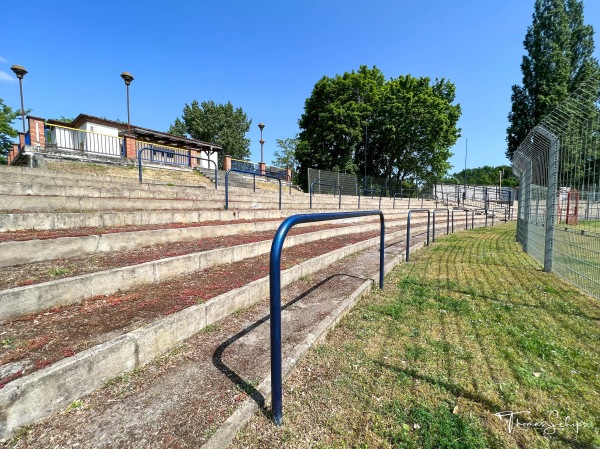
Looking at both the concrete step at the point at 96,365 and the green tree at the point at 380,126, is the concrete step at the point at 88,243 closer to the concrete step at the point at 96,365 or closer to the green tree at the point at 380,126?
the concrete step at the point at 96,365

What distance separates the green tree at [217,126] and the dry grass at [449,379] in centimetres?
4516

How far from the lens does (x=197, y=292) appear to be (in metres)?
2.74

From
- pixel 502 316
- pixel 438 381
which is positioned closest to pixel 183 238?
pixel 438 381

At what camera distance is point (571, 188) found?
4207 millimetres

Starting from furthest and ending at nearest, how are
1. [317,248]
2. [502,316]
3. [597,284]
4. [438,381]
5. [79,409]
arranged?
1. [317,248]
2. [597,284]
3. [502,316]
4. [438,381]
5. [79,409]

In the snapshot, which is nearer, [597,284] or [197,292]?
[197,292]

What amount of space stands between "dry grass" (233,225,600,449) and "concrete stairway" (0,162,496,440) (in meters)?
0.94

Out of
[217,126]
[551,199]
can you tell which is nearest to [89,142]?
[551,199]

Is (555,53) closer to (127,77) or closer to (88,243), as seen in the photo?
(127,77)

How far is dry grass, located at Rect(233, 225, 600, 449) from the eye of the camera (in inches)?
60.9

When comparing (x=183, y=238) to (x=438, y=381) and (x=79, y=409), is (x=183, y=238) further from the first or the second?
(x=438, y=381)

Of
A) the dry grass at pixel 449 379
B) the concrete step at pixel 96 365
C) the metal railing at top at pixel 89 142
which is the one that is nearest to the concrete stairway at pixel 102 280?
the concrete step at pixel 96 365

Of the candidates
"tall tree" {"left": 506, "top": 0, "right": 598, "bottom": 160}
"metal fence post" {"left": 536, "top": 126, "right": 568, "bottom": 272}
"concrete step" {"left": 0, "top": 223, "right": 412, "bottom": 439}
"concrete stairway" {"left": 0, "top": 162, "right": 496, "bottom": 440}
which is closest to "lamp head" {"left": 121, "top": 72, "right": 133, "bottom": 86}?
"concrete stairway" {"left": 0, "top": 162, "right": 496, "bottom": 440}

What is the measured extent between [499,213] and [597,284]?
24880 mm
